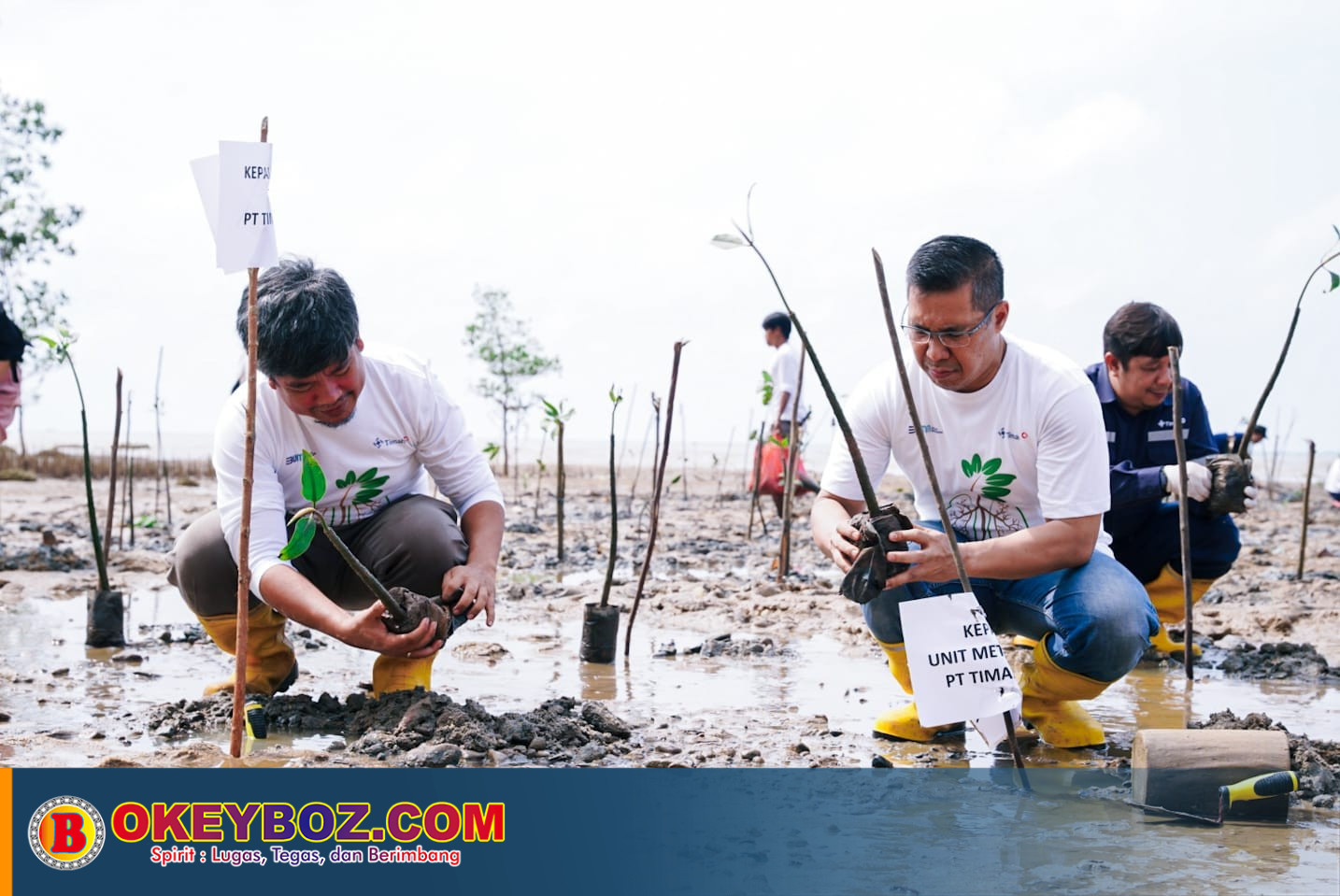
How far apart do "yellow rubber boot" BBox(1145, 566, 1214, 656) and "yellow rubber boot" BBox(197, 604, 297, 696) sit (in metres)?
3.13

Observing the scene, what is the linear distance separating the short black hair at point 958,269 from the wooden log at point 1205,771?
1.15 m

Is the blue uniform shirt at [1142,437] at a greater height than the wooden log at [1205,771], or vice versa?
the blue uniform shirt at [1142,437]

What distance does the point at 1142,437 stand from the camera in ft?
14.0

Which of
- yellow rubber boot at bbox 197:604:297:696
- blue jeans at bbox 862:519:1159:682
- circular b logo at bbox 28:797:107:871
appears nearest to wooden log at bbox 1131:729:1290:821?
blue jeans at bbox 862:519:1159:682

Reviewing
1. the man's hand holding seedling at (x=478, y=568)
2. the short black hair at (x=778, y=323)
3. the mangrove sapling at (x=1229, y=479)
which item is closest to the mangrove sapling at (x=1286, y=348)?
the mangrove sapling at (x=1229, y=479)

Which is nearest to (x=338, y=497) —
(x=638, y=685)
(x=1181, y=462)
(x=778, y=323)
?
(x=638, y=685)

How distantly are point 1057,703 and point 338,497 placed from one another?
216cm

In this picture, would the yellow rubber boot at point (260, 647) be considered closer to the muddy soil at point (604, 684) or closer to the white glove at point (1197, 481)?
the muddy soil at point (604, 684)

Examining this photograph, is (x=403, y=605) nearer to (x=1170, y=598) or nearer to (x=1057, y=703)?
(x=1057, y=703)

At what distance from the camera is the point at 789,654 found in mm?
4695

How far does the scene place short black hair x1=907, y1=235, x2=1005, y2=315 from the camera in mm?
2934

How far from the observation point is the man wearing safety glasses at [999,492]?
2975 mm

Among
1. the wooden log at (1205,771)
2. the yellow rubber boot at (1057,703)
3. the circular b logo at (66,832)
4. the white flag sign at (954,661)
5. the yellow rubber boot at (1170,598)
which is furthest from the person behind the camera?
the yellow rubber boot at (1170,598)

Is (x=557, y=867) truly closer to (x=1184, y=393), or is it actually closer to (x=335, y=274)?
(x=335, y=274)
